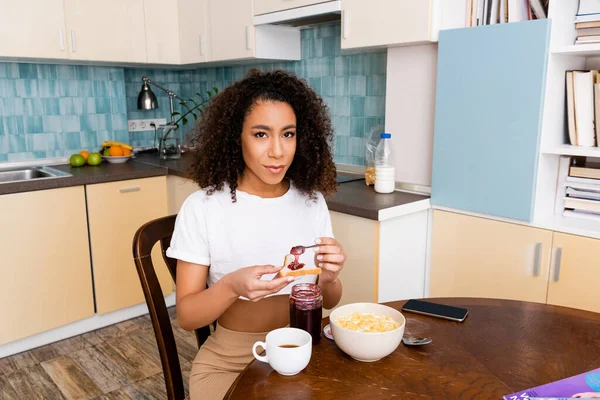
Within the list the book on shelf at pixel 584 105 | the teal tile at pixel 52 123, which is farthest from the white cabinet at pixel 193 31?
the book on shelf at pixel 584 105

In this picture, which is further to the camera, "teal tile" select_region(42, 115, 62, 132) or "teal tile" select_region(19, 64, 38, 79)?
"teal tile" select_region(42, 115, 62, 132)

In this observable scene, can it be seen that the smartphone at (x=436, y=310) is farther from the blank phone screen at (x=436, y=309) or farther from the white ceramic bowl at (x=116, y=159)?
the white ceramic bowl at (x=116, y=159)

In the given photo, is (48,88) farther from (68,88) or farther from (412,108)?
(412,108)

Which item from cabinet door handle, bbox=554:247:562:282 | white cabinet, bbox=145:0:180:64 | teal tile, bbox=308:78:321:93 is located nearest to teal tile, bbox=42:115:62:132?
white cabinet, bbox=145:0:180:64

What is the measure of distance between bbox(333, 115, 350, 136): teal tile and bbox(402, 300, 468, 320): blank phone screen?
63.6 inches

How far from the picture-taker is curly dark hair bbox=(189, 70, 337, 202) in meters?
1.30

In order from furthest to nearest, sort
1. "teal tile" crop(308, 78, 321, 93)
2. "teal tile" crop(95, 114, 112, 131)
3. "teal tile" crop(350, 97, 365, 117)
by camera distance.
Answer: "teal tile" crop(95, 114, 112, 131)
"teal tile" crop(308, 78, 321, 93)
"teal tile" crop(350, 97, 365, 117)

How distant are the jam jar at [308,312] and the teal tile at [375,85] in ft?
5.45

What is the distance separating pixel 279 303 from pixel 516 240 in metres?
1.02

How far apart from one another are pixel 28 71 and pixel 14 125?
33 centimetres

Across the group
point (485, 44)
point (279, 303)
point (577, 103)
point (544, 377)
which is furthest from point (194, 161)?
point (577, 103)

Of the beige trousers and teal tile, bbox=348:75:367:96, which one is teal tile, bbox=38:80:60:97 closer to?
teal tile, bbox=348:75:367:96

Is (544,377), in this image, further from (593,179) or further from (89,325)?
(89,325)

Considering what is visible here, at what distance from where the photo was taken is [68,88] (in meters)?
3.11
